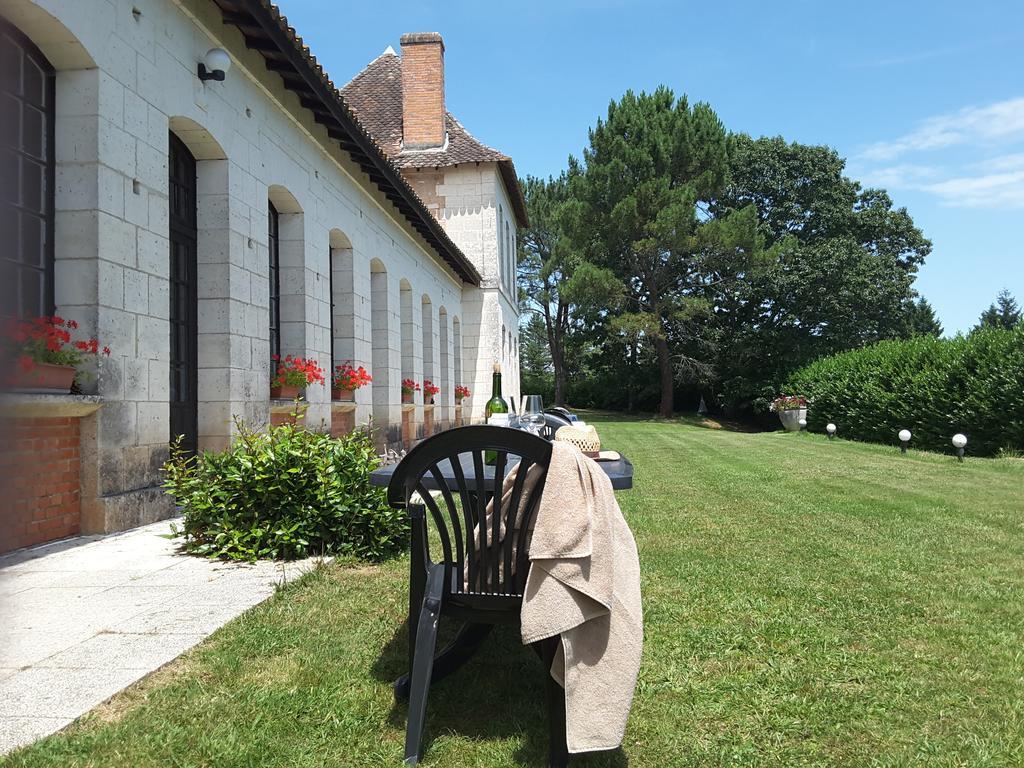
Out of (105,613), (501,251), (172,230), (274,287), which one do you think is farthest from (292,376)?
(501,251)

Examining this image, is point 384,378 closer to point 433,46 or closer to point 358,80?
point 433,46

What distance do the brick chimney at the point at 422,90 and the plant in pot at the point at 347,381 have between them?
12.1m

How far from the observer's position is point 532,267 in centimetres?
5009

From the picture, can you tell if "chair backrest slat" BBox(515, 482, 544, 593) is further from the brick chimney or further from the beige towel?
the brick chimney

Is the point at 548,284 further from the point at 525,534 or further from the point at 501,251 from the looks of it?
the point at 525,534

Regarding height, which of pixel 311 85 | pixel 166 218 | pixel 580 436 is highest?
pixel 311 85

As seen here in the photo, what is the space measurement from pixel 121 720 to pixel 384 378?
1096 cm

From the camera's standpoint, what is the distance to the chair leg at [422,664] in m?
2.46

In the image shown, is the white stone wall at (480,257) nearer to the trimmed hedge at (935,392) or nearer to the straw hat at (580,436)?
the trimmed hedge at (935,392)

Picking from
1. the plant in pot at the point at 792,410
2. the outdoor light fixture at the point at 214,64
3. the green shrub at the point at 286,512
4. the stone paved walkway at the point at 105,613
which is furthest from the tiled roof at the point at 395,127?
the stone paved walkway at the point at 105,613

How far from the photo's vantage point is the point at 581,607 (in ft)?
7.96

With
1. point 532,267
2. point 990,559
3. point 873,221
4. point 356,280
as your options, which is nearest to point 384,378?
point 356,280

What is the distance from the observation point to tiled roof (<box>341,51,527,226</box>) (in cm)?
2111

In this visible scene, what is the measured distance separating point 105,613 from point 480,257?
1921 centimetres
